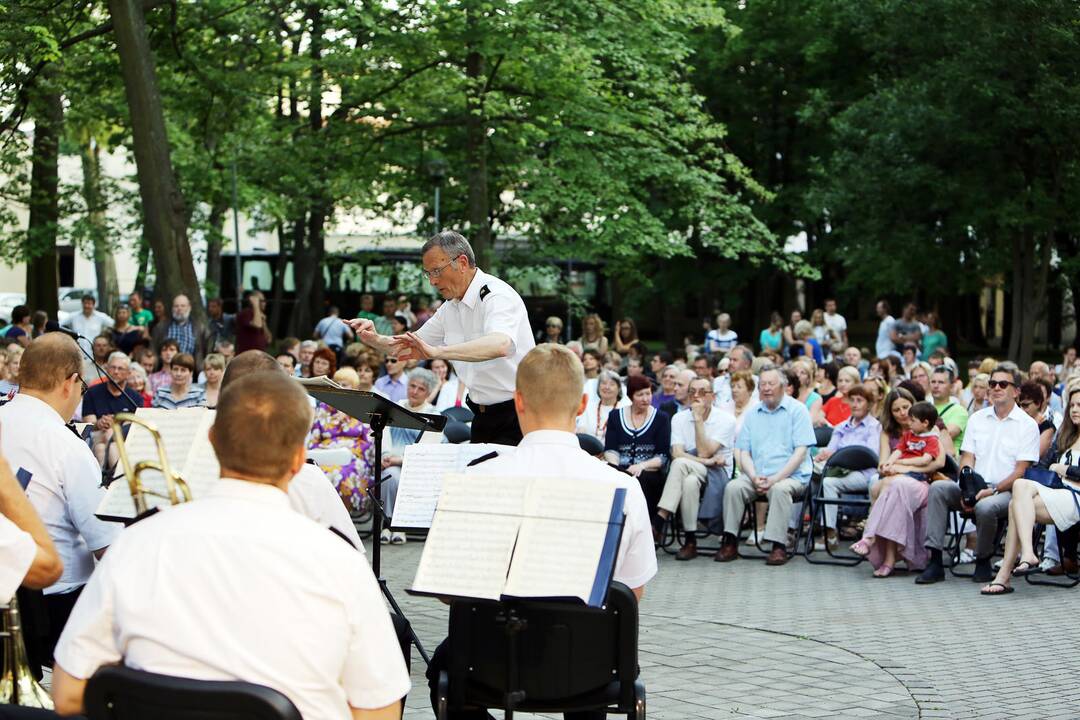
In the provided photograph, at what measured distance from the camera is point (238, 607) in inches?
122

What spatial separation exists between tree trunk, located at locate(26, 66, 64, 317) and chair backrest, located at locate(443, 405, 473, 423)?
12459 mm

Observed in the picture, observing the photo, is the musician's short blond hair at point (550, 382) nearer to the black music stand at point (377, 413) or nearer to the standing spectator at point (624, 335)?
the black music stand at point (377, 413)

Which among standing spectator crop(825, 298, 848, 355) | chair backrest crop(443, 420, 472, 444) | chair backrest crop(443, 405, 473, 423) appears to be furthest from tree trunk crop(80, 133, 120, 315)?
chair backrest crop(443, 420, 472, 444)

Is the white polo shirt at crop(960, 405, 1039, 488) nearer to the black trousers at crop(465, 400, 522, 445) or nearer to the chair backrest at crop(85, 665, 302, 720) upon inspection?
the black trousers at crop(465, 400, 522, 445)

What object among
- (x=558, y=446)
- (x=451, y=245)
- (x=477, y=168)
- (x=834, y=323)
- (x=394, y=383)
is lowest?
(x=394, y=383)

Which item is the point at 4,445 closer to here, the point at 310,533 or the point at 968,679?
the point at 310,533

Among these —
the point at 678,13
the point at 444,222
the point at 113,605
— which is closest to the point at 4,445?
the point at 113,605

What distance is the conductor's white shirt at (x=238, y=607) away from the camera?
10.1ft

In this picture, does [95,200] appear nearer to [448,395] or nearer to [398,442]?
[448,395]

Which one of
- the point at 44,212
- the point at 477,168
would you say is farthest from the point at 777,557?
the point at 44,212

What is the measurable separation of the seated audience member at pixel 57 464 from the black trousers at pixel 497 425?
2463 mm

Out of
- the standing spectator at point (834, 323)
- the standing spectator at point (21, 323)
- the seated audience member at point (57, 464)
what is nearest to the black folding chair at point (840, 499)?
the seated audience member at point (57, 464)

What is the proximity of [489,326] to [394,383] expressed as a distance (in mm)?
7463

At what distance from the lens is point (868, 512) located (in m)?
12.2
